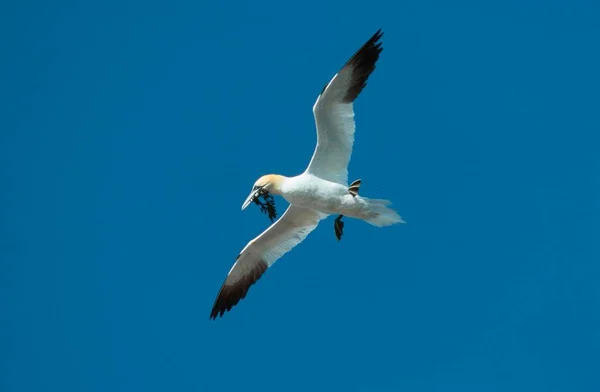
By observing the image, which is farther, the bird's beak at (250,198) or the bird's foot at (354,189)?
the bird's beak at (250,198)

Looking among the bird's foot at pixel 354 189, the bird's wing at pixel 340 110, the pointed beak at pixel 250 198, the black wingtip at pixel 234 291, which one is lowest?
the black wingtip at pixel 234 291

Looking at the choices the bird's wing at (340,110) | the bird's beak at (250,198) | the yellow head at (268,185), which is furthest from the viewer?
the bird's beak at (250,198)

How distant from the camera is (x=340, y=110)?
17.0m

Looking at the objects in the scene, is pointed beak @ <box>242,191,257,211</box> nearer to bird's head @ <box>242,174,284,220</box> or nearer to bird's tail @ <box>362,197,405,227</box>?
bird's head @ <box>242,174,284,220</box>

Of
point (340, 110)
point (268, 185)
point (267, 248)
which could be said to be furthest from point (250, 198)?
point (340, 110)

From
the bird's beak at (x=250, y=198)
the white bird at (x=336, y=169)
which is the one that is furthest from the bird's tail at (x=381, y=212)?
the bird's beak at (x=250, y=198)

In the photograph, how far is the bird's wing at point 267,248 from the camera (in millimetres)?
18219

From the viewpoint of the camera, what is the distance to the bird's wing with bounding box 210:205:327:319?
59.8 ft

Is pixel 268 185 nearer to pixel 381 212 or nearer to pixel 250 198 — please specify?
pixel 250 198

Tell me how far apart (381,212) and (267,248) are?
235cm

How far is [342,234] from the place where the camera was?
17.9m

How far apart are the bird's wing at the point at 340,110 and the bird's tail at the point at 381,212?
70 cm

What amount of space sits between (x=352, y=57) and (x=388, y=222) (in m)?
2.51

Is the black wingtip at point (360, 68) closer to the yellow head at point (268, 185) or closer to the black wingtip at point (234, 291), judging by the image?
the yellow head at point (268, 185)
